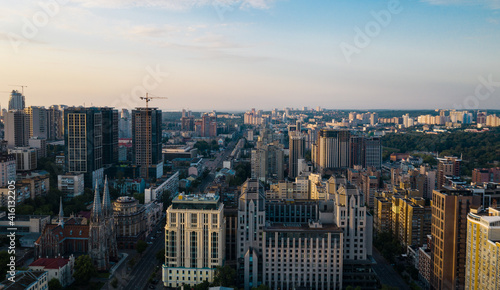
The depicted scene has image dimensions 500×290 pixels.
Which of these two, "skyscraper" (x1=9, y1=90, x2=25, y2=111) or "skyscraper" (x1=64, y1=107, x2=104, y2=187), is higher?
"skyscraper" (x1=9, y1=90, x2=25, y2=111)

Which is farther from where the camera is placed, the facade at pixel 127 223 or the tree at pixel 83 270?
the facade at pixel 127 223

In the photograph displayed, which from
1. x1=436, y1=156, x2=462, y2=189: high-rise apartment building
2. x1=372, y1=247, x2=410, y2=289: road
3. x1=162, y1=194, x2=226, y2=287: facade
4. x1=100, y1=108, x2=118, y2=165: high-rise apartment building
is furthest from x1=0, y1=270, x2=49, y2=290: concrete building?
x1=436, y1=156, x2=462, y2=189: high-rise apartment building

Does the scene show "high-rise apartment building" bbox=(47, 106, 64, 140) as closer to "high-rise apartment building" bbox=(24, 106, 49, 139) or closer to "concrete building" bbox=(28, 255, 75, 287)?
"high-rise apartment building" bbox=(24, 106, 49, 139)

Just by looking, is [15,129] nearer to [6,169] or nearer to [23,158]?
[23,158]

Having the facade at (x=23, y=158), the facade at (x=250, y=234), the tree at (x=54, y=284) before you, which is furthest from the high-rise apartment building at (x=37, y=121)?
the facade at (x=250, y=234)

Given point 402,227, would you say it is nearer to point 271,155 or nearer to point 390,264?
point 390,264

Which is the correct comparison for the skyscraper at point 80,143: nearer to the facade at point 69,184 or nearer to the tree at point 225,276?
the facade at point 69,184

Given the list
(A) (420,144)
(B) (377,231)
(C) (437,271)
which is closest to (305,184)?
(B) (377,231)
